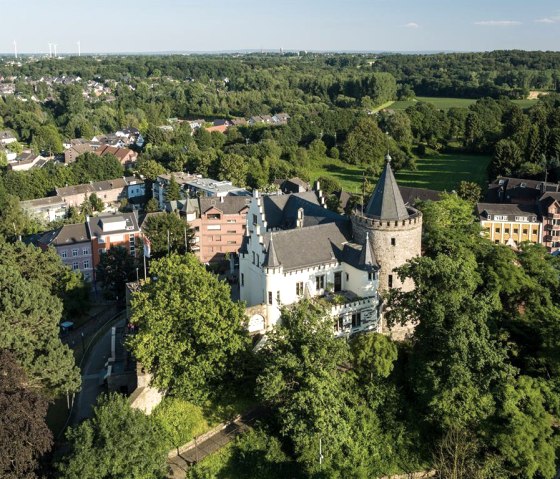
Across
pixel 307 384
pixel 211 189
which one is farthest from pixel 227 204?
pixel 307 384

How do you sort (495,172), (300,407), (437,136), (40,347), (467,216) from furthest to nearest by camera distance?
(437,136) → (495,172) → (467,216) → (40,347) → (300,407)

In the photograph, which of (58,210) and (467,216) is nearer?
(467,216)

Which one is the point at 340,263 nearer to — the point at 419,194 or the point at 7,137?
the point at 419,194

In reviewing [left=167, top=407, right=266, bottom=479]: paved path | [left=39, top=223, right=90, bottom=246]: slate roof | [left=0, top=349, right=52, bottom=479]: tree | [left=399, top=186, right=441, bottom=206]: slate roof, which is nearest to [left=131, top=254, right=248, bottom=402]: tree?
[left=167, top=407, right=266, bottom=479]: paved path

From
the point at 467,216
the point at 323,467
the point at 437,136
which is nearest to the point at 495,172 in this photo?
the point at 437,136

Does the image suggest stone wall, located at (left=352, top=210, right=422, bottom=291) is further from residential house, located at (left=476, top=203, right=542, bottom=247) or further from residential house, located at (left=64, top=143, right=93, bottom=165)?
residential house, located at (left=64, top=143, right=93, bottom=165)

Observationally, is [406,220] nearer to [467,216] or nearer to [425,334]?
[425,334]
